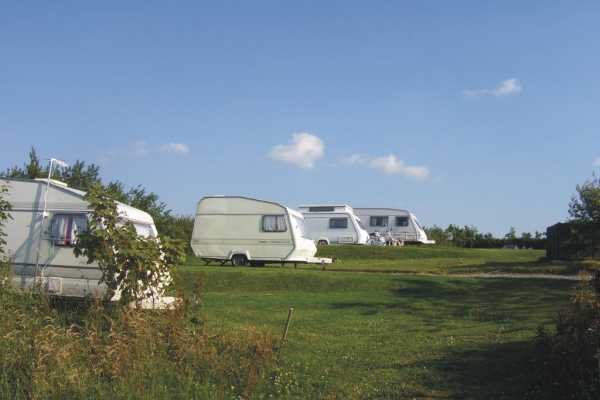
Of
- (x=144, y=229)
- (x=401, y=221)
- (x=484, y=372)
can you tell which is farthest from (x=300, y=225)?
(x=484, y=372)

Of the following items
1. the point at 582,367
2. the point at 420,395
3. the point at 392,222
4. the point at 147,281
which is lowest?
the point at 420,395

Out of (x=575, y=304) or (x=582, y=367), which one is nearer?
(x=582, y=367)

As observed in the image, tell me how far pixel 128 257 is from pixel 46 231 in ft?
17.9

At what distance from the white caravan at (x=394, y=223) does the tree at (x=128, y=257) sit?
3037 cm

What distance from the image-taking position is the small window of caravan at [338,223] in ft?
115

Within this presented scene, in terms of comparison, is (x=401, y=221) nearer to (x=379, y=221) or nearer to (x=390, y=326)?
(x=379, y=221)

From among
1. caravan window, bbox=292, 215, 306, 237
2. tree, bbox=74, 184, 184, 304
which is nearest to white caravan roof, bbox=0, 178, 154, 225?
tree, bbox=74, 184, 184, 304

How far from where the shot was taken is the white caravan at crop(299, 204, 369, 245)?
34.8 m

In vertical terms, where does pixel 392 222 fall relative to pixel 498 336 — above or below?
above

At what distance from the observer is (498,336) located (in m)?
9.88

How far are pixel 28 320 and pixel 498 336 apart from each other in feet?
22.1

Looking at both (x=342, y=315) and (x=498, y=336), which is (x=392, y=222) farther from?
(x=498, y=336)

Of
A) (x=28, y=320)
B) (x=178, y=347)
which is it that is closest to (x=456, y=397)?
(x=178, y=347)

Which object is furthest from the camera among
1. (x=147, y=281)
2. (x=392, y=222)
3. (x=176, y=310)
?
(x=392, y=222)
